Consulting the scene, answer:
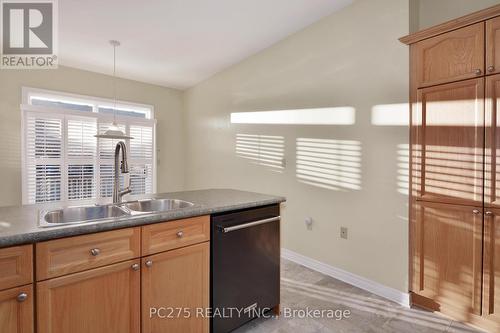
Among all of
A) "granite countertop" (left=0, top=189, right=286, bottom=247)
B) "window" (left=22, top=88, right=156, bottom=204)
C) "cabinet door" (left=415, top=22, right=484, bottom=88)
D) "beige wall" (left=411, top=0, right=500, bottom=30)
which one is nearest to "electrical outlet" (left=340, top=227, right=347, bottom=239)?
"granite countertop" (left=0, top=189, right=286, bottom=247)

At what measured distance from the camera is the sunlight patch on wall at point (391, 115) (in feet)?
7.59

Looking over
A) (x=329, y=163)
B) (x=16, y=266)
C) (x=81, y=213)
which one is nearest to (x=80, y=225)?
(x=16, y=266)

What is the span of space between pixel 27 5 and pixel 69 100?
5.52 feet

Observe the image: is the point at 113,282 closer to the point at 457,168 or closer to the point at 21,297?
the point at 21,297

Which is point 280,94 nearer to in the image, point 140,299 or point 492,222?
point 492,222

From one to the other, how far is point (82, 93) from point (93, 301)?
152 inches

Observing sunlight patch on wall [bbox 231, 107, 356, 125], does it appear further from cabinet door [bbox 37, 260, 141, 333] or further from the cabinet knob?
the cabinet knob

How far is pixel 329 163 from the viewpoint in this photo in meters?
2.93

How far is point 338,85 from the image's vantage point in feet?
9.36


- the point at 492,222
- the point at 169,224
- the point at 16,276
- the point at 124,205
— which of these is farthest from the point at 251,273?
the point at 492,222

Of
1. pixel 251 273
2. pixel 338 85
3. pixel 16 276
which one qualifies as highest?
pixel 338 85

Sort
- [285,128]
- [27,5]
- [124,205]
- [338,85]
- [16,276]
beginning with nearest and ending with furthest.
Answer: [16,276], [124,205], [27,5], [338,85], [285,128]

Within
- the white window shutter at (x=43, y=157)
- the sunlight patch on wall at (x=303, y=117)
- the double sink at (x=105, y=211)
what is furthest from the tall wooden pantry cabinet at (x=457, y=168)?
the white window shutter at (x=43, y=157)

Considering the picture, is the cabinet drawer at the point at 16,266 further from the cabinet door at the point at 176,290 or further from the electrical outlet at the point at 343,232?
the electrical outlet at the point at 343,232
